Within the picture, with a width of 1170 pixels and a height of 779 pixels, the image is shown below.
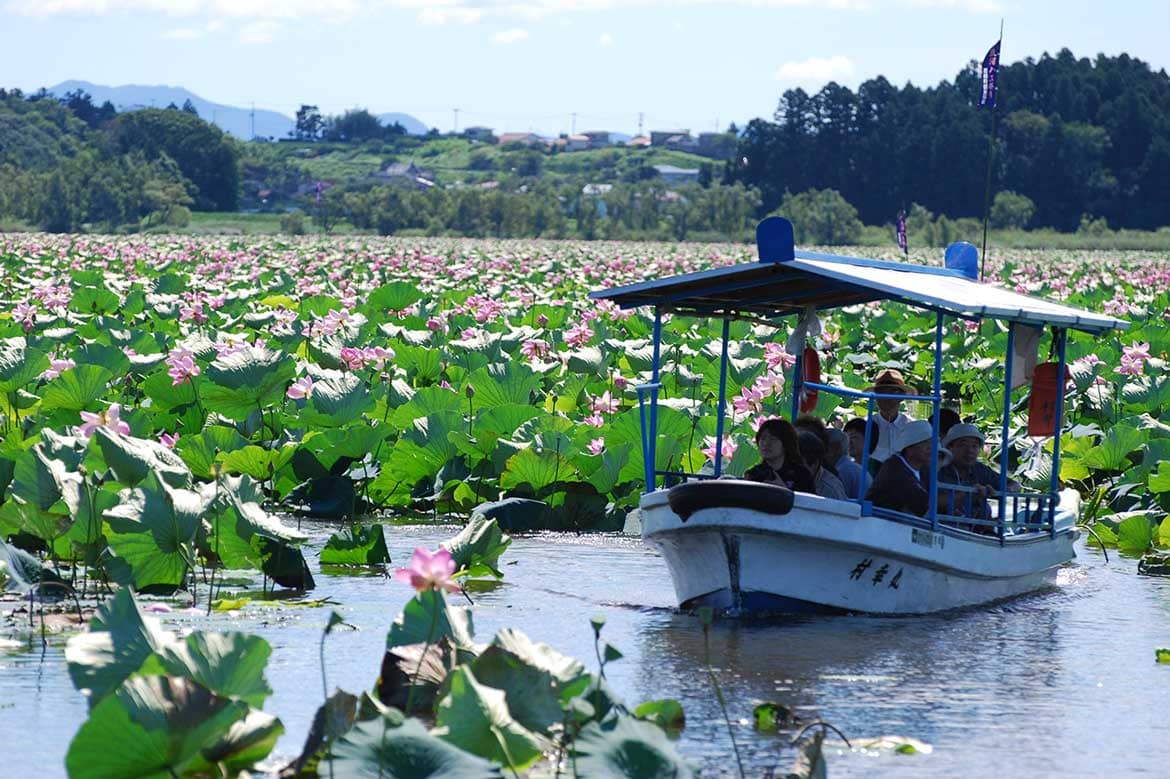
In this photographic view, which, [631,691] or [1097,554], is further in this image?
[1097,554]

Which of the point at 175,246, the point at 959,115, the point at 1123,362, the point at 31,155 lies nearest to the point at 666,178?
the point at 31,155

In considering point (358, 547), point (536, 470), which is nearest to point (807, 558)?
point (358, 547)

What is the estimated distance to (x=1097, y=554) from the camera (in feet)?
31.3

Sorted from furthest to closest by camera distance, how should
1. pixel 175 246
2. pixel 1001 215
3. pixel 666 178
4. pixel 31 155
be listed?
pixel 666 178 < pixel 31 155 < pixel 1001 215 < pixel 175 246

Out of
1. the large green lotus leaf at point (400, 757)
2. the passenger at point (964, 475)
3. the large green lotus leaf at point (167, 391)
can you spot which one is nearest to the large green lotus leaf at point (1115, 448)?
the passenger at point (964, 475)

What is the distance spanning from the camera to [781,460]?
24.6 feet

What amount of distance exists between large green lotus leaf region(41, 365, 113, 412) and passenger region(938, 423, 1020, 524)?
→ 162 inches

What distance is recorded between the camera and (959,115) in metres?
80.9

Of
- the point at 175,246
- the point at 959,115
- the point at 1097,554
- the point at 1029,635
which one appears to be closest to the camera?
the point at 1029,635

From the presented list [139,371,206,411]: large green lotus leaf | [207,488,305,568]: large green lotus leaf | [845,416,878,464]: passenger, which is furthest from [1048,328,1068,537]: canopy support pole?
[139,371,206,411]: large green lotus leaf

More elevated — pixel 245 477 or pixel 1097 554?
pixel 245 477

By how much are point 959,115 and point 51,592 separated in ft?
252

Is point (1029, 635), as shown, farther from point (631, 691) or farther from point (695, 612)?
point (631, 691)

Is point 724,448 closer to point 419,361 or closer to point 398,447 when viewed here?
point 398,447
